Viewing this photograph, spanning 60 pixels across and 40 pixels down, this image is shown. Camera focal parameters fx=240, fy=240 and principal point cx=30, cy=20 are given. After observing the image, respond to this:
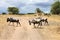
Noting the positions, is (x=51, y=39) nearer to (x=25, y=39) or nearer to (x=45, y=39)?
(x=45, y=39)

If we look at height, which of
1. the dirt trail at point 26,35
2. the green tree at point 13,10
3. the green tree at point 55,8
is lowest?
the green tree at point 13,10

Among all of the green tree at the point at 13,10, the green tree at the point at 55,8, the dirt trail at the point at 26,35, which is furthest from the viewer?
the green tree at the point at 13,10

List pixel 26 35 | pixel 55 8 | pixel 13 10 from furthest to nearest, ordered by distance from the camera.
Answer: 1. pixel 13 10
2. pixel 55 8
3. pixel 26 35

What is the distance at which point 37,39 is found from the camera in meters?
19.5

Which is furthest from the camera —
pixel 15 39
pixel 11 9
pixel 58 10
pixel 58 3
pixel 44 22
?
pixel 11 9

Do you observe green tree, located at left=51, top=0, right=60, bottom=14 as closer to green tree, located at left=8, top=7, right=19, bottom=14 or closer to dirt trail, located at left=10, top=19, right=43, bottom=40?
green tree, located at left=8, top=7, right=19, bottom=14

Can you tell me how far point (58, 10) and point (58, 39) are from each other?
10394 cm

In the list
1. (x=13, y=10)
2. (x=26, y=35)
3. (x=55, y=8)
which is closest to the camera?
(x=26, y=35)

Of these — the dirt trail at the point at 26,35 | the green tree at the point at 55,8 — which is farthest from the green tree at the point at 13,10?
the dirt trail at the point at 26,35

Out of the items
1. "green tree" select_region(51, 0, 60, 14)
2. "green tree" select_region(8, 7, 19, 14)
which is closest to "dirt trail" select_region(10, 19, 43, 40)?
"green tree" select_region(51, 0, 60, 14)

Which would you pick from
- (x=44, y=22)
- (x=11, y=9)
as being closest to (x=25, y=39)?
(x=44, y=22)

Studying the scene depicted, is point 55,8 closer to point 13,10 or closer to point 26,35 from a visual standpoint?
point 13,10

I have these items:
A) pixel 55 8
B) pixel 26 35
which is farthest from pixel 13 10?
Result: pixel 26 35

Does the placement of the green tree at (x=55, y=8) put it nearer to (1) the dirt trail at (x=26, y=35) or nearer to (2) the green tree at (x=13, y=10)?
(2) the green tree at (x=13, y=10)
